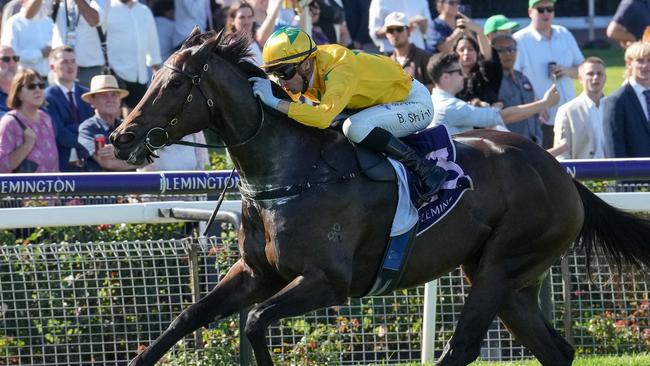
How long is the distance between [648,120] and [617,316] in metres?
2.55

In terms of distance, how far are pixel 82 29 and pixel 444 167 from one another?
5060 millimetres

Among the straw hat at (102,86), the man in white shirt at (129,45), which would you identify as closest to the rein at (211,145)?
the straw hat at (102,86)

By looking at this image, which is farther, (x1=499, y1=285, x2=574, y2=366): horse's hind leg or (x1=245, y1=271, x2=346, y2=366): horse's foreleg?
(x1=499, y1=285, x2=574, y2=366): horse's hind leg

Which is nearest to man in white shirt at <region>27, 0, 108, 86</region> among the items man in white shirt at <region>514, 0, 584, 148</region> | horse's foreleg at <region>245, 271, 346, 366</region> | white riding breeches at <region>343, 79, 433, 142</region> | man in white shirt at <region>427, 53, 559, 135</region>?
man in white shirt at <region>427, 53, 559, 135</region>

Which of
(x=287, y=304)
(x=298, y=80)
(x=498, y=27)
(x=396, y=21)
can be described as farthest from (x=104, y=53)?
(x=287, y=304)

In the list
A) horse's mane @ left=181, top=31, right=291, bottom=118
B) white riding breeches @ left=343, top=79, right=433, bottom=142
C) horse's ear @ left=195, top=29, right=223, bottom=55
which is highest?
horse's ear @ left=195, top=29, right=223, bottom=55

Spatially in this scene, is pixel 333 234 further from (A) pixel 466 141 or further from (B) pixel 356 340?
(B) pixel 356 340

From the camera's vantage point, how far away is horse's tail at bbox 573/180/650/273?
6.56m

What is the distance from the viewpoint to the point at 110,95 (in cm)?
873

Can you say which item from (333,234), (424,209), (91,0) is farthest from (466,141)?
(91,0)

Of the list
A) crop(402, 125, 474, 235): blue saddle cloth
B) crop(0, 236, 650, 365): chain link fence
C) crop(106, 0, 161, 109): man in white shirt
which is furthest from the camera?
crop(106, 0, 161, 109): man in white shirt

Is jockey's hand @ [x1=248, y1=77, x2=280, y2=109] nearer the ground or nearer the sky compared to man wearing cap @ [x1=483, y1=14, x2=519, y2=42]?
nearer the sky

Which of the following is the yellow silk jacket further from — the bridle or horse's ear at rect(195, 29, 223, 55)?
horse's ear at rect(195, 29, 223, 55)

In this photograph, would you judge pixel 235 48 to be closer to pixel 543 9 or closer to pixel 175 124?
pixel 175 124
